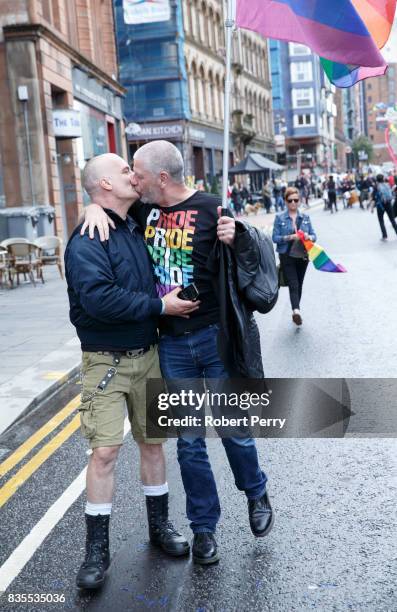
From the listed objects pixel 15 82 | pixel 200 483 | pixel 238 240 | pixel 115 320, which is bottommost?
pixel 200 483

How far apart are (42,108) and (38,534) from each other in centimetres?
1965

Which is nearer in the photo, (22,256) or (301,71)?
(22,256)

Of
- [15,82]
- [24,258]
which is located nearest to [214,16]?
[15,82]

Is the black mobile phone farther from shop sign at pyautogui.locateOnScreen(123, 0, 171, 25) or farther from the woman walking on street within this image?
shop sign at pyautogui.locateOnScreen(123, 0, 171, 25)

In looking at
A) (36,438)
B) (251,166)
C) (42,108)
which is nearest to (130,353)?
(36,438)

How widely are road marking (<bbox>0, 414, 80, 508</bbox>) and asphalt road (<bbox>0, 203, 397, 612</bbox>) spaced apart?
0.09ft

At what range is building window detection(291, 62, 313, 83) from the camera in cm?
10950

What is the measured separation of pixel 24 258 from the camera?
19.5 m

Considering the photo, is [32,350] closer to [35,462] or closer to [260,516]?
[35,462]

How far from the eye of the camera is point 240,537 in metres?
4.37

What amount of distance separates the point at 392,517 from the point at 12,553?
6.34 ft

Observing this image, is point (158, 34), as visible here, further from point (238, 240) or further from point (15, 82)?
point (238, 240)

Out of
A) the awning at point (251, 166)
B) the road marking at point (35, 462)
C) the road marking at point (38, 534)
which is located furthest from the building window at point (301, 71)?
the road marking at point (38, 534)

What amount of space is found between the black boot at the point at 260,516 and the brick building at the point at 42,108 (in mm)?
18536
